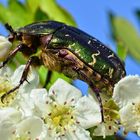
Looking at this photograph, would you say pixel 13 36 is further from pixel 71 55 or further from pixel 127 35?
pixel 127 35

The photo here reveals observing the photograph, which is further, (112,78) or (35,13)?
(35,13)

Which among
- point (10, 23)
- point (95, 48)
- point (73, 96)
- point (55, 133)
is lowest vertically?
point (55, 133)

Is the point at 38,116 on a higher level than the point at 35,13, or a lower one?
lower

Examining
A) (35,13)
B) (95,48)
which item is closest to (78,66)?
(95,48)

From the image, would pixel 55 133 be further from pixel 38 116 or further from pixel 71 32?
pixel 71 32

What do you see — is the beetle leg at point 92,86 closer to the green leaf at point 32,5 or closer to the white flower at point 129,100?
the white flower at point 129,100

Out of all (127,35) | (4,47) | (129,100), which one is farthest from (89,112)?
(127,35)
